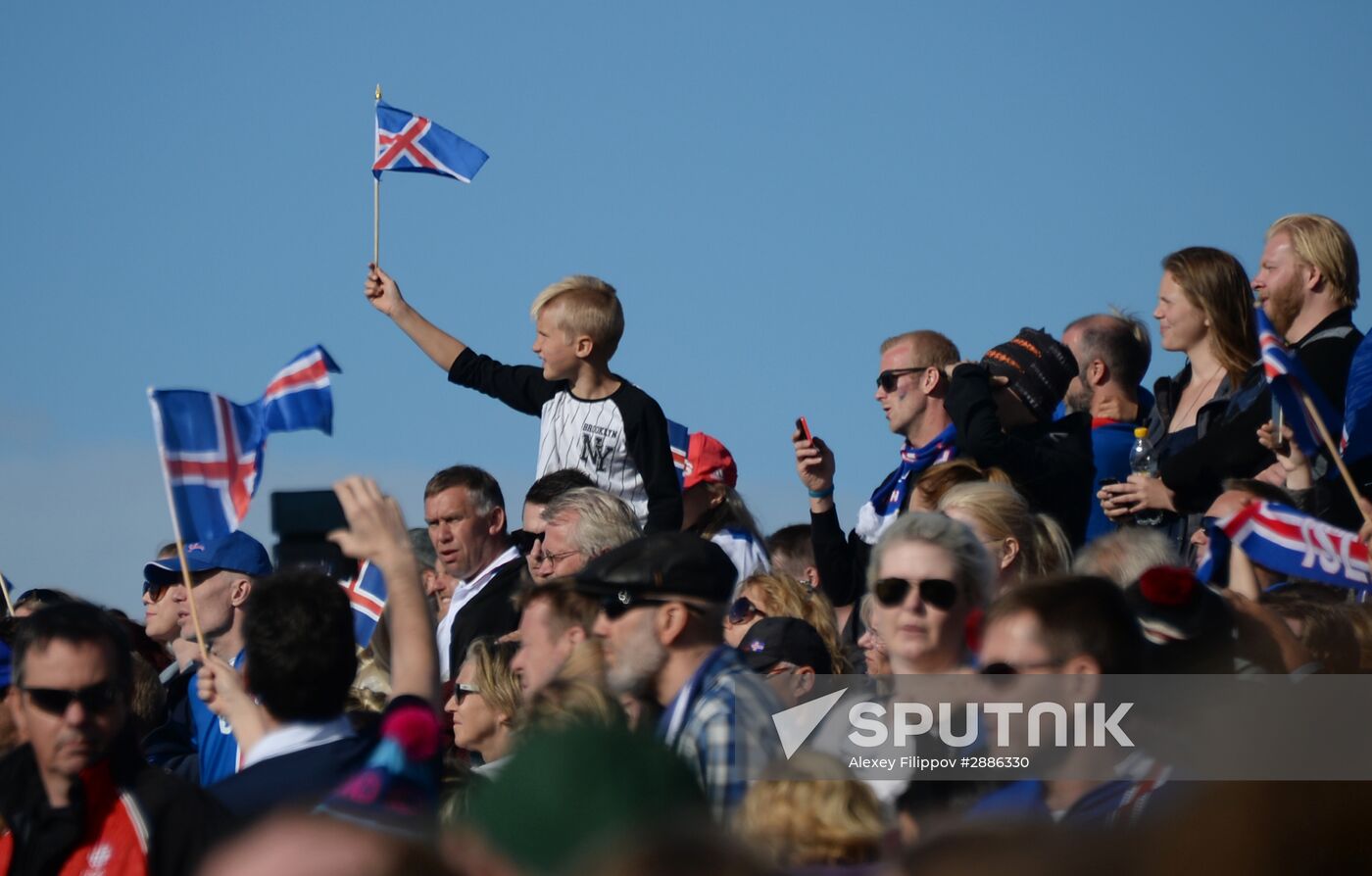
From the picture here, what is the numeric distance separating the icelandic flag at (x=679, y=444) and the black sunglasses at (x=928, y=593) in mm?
4186

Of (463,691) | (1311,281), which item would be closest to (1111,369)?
(1311,281)

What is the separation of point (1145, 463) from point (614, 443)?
2.55 metres

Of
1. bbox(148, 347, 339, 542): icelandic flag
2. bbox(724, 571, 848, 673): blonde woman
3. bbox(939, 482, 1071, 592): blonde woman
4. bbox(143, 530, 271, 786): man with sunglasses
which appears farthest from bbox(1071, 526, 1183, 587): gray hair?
bbox(143, 530, 271, 786): man with sunglasses

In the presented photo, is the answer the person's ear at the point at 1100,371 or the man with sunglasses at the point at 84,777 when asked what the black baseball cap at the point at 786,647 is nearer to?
the man with sunglasses at the point at 84,777

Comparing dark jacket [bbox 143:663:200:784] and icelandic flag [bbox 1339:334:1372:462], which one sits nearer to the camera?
icelandic flag [bbox 1339:334:1372:462]

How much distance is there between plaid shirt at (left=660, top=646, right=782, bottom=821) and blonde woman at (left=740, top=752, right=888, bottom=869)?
0.33 m

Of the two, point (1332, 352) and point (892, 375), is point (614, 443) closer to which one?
point (892, 375)

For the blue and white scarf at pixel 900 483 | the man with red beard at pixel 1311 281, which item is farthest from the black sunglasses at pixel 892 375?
the man with red beard at pixel 1311 281

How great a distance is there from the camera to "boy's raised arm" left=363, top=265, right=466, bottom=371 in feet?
32.4

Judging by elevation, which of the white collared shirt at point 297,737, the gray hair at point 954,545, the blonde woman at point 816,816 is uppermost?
the gray hair at point 954,545

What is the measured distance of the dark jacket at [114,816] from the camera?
436 cm

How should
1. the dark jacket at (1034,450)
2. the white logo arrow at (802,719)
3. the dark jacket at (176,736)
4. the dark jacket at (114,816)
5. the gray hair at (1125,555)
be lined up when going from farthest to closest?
the dark jacket at (1034,450), the dark jacket at (176,736), the gray hair at (1125,555), the white logo arrow at (802,719), the dark jacket at (114,816)

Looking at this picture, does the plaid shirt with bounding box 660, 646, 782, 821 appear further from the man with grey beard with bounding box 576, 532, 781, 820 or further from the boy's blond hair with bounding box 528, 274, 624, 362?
the boy's blond hair with bounding box 528, 274, 624, 362

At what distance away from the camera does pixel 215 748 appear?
725 cm
